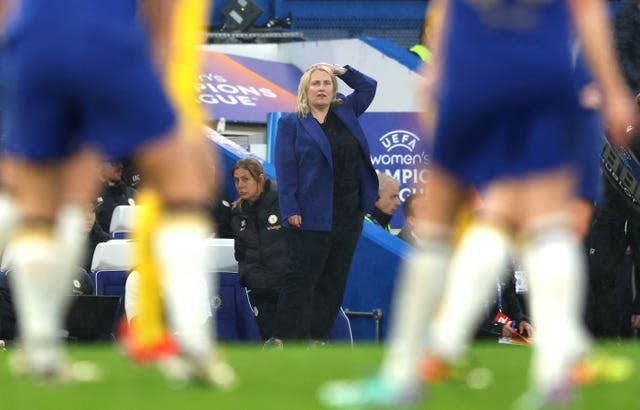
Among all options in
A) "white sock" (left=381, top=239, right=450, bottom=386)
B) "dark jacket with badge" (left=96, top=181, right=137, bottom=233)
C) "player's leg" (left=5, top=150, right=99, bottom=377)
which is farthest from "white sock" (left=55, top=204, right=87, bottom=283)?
"dark jacket with badge" (left=96, top=181, right=137, bottom=233)

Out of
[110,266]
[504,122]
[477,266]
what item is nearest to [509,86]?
[504,122]

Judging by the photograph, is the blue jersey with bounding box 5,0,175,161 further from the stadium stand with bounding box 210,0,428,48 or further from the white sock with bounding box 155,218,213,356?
the stadium stand with bounding box 210,0,428,48

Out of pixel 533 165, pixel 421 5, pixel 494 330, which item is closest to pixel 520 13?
pixel 533 165

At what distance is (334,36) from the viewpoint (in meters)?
29.7

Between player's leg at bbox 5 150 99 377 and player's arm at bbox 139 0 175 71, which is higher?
player's arm at bbox 139 0 175 71

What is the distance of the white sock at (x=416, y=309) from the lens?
492 centimetres

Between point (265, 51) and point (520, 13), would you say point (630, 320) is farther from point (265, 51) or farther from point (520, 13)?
point (520, 13)

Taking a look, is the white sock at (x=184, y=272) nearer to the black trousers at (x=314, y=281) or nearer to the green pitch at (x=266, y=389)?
the green pitch at (x=266, y=389)

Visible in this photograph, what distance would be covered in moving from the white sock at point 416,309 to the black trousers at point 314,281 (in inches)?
236

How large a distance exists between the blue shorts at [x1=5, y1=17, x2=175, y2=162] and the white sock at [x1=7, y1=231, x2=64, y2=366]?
362 mm

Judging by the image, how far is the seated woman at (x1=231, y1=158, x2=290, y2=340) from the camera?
38.1 feet

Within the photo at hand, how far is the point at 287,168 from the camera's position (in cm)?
1136

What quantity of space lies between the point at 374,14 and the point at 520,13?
25.1 m

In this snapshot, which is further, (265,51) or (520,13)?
(265,51)
